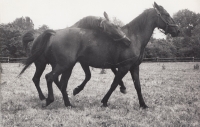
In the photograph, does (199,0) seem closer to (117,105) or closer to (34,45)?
(117,105)

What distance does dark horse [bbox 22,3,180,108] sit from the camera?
18.1 feet

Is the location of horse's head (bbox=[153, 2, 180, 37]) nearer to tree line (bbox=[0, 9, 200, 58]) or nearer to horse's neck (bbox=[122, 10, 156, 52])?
horse's neck (bbox=[122, 10, 156, 52])

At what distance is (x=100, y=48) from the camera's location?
5.66 meters

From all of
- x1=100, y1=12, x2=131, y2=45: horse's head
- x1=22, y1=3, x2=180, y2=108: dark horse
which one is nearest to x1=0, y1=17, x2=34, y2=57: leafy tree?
x1=22, y1=3, x2=180, y2=108: dark horse

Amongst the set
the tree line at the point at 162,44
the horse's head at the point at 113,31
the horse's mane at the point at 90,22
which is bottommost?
the tree line at the point at 162,44

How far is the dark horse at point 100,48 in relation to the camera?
18.1 ft

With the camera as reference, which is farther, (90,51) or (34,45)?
(34,45)

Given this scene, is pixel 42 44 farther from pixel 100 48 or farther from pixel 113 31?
pixel 113 31

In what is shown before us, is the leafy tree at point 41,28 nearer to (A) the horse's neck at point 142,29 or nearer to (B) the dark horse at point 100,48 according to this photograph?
(B) the dark horse at point 100,48

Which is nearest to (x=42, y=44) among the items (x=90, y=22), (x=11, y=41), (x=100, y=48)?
(x=90, y=22)

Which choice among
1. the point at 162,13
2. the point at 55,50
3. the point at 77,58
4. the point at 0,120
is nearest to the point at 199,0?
the point at 162,13

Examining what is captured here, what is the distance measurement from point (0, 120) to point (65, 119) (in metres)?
1.32

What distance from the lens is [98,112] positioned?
5.31 meters

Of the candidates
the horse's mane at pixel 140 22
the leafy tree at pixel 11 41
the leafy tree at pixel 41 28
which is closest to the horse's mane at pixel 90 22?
the horse's mane at pixel 140 22
